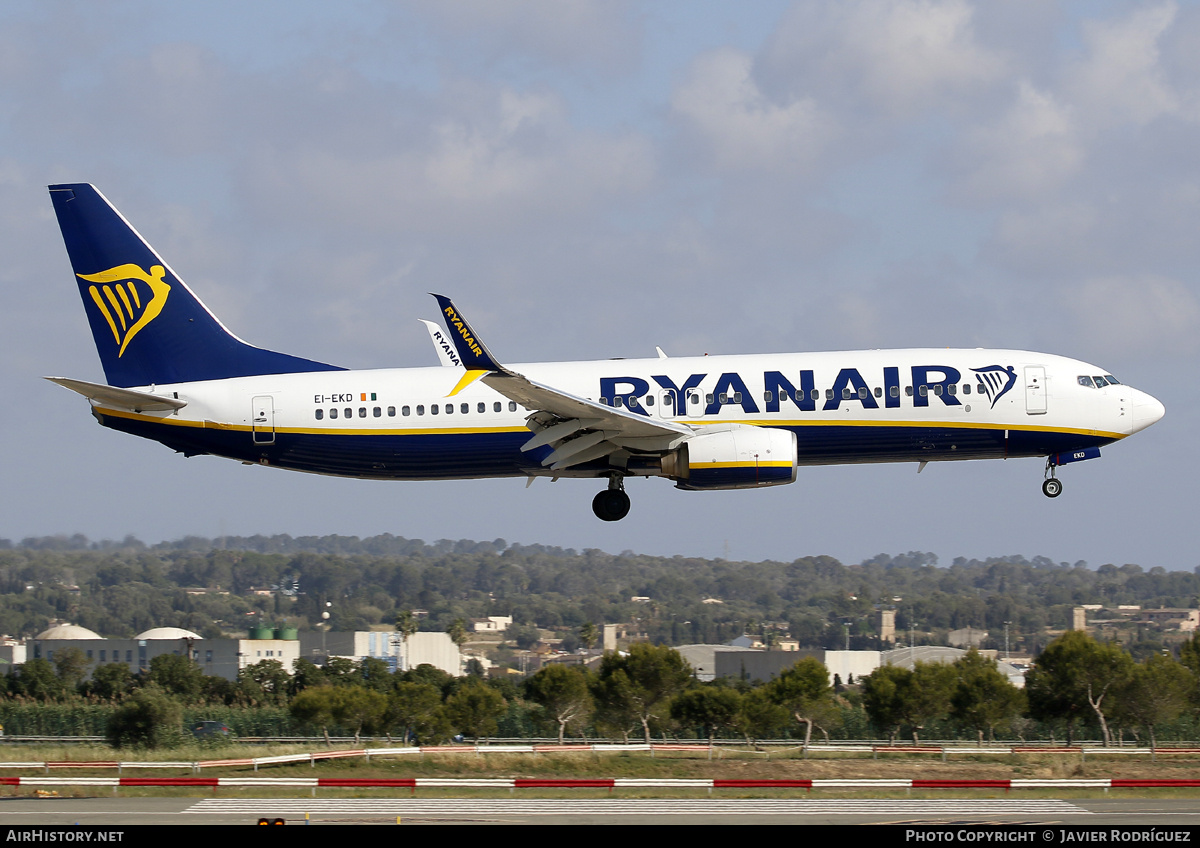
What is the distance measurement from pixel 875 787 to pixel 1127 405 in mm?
12693

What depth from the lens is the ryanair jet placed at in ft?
113

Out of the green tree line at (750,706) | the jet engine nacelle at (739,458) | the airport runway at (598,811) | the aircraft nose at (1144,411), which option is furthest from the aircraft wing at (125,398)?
the green tree line at (750,706)

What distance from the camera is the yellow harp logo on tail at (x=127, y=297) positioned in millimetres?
37906

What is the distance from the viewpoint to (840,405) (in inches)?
1357

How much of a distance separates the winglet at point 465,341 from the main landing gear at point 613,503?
22.1 feet

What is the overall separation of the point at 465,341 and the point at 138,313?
40.8 ft

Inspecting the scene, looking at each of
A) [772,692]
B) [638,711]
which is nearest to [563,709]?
[638,711]

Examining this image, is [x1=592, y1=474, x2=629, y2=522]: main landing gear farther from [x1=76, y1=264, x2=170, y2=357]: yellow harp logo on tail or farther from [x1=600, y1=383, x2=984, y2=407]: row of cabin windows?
[x1=76, y1=264, x2=170, y2=357]: yellow harp logo on tail

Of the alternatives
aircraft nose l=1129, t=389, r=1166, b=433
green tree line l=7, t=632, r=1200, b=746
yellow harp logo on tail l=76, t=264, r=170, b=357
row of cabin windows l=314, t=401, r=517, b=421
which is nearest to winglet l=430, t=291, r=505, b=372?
row of cabin windows l=314, t=401, r=517, b=421

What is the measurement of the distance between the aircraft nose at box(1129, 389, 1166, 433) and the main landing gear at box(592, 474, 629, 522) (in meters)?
14.0

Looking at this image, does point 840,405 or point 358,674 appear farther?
point 358,674

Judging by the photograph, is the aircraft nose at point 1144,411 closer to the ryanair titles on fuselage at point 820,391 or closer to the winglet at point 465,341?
the ryanair titles on fuselage at point 820,391

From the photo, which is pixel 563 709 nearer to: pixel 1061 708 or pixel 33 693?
pixel 1061 708

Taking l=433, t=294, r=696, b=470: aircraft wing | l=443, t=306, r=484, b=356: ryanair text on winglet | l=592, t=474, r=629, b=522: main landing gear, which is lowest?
l=592, t=474, r=629, b=522: main landing gear
